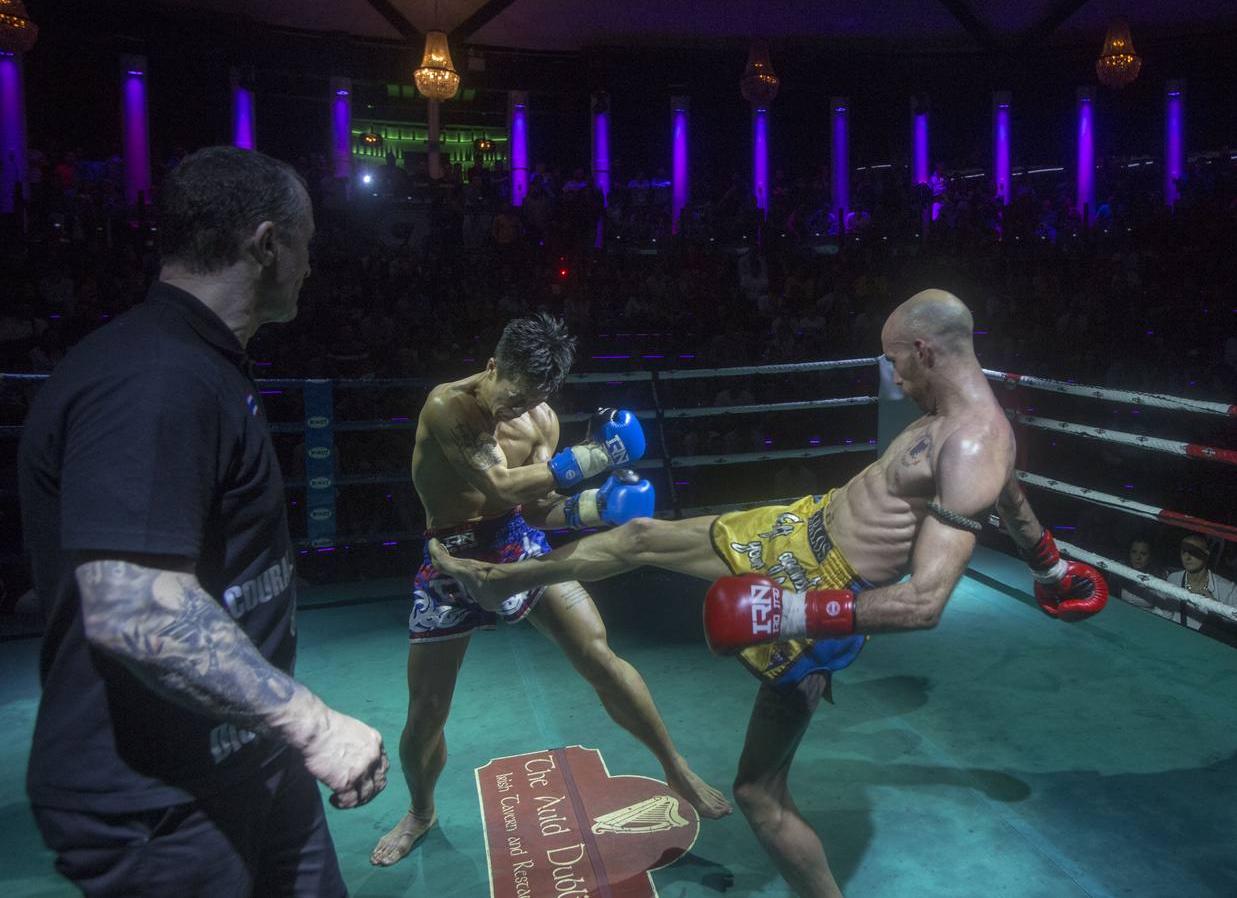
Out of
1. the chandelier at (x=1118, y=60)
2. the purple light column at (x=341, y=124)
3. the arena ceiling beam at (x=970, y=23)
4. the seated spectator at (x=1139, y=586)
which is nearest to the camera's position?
the seated spectator at (x=1139, y=586)

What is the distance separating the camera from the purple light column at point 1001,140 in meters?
17.5

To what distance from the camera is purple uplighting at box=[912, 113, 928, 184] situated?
58.2ft

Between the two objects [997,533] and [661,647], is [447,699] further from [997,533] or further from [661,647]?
[997,533]

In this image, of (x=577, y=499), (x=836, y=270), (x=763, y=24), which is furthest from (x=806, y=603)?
(x=763, y=24)

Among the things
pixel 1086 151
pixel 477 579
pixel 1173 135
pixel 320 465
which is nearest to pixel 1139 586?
pixel 477 579

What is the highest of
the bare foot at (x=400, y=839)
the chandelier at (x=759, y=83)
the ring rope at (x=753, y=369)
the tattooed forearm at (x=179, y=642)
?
the chandelier at (x=759, y=83)

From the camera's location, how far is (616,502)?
8.38ft

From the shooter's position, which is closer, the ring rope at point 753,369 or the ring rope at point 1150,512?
the ring rope at point 1150,512

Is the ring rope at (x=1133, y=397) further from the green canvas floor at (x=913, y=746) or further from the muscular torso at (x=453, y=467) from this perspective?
the muscular torso at (x=453, y=467)

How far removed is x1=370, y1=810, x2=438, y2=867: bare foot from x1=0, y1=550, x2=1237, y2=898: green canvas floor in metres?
0.03

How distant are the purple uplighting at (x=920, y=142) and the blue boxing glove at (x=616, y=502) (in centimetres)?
1697

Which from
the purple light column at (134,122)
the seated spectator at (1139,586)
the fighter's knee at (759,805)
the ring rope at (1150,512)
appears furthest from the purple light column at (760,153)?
the fighter's knee at (759,805)

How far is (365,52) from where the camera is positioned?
1494cm

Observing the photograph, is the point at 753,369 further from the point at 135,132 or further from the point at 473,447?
the point at 135,132
